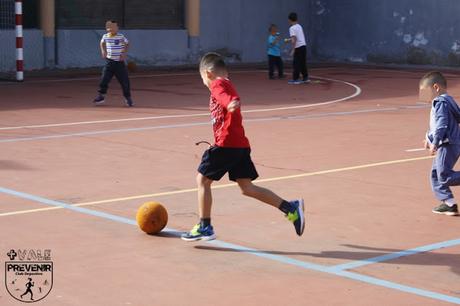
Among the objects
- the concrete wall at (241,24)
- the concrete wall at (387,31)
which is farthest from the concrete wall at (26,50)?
the concrete wall at (387,31)

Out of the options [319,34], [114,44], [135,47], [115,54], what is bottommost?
[135,47]

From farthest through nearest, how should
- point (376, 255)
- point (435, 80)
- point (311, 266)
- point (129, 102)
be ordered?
point (129, 102) < point (435, 80) < point (376, 255) < point (311, 266)

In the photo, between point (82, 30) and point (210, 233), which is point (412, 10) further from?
point (210, 233)

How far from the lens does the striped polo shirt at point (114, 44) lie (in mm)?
18047

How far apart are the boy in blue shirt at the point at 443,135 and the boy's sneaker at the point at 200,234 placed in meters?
2.42

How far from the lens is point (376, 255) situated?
740 cm

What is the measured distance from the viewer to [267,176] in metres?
10.8

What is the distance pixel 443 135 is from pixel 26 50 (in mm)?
19906

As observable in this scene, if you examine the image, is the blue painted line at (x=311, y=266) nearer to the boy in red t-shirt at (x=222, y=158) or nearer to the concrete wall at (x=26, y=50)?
the boy in red t-shirt at (x=222, y=158)

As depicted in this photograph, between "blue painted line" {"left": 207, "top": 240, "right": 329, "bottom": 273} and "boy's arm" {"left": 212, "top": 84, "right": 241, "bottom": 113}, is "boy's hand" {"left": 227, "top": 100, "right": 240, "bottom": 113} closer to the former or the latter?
"boy's arm" {"left": 212, "top": 84, "right": 241, "bottom": 113}

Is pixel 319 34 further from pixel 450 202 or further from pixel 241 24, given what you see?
pixel 450 202

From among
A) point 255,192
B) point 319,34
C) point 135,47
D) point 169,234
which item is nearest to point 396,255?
point 255,192

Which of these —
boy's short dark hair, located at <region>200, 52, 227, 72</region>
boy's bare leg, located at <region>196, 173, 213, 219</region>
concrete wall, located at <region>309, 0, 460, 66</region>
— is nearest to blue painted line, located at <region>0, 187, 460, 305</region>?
boy's bare leg, located at <region>196, 173, 213, 219</region>

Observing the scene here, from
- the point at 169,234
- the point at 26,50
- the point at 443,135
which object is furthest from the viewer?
the point at 26,50
